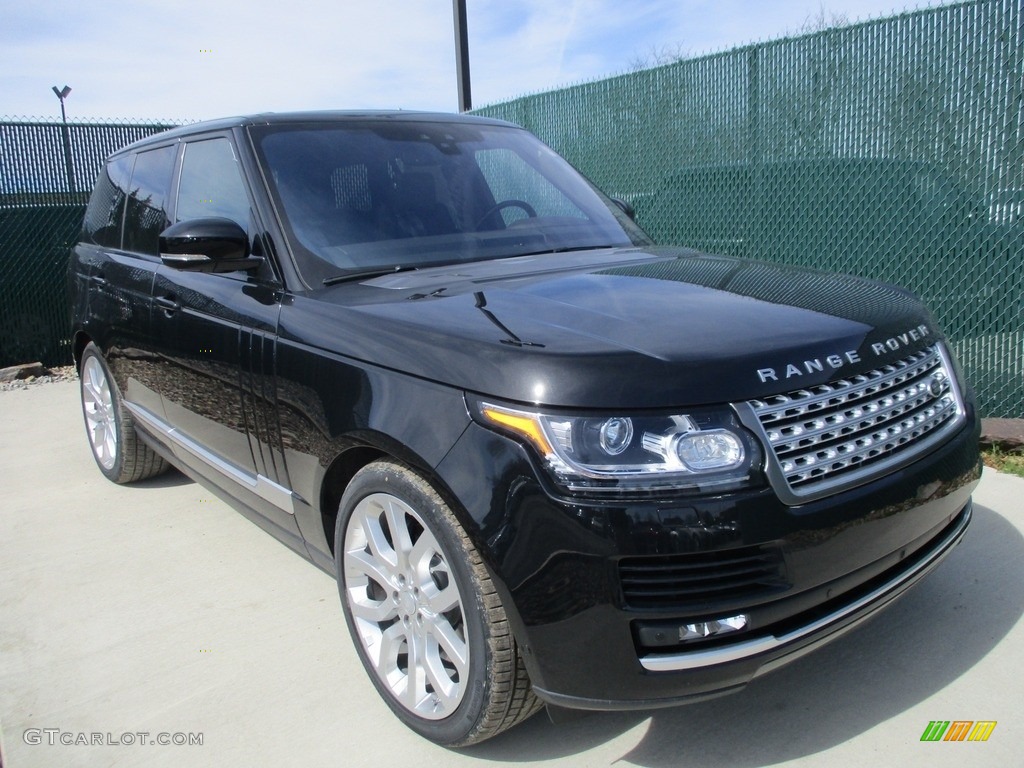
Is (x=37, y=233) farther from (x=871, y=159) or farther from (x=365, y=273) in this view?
(x=871, y=159)

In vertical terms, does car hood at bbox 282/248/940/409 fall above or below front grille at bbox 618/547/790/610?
above

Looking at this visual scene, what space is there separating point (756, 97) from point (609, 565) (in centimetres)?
562

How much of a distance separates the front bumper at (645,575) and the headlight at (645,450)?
5 cm

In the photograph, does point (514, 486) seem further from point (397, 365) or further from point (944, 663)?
point (944, 663)

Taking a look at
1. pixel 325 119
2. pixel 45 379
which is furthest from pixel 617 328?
pixel 45 379

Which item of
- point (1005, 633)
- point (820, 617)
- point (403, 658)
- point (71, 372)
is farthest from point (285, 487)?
point (71, 372)

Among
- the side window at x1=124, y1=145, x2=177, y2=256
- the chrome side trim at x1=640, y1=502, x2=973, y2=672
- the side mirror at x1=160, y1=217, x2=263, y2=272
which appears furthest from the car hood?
the side window at x1=124, y1=145, x2=177, y2=256

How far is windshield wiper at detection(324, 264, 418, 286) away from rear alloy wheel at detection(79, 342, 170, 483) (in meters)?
2.32

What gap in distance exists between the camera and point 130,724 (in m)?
2.78

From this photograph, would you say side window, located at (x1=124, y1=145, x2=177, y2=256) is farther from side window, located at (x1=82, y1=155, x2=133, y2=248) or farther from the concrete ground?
the concrete ground

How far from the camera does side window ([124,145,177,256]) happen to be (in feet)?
13.4

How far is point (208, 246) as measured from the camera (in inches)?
118

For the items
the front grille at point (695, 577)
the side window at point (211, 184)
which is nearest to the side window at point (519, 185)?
the side window at point (211, 184)

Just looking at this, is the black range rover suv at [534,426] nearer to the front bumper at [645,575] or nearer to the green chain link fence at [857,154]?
the front bumper at [645,575]
